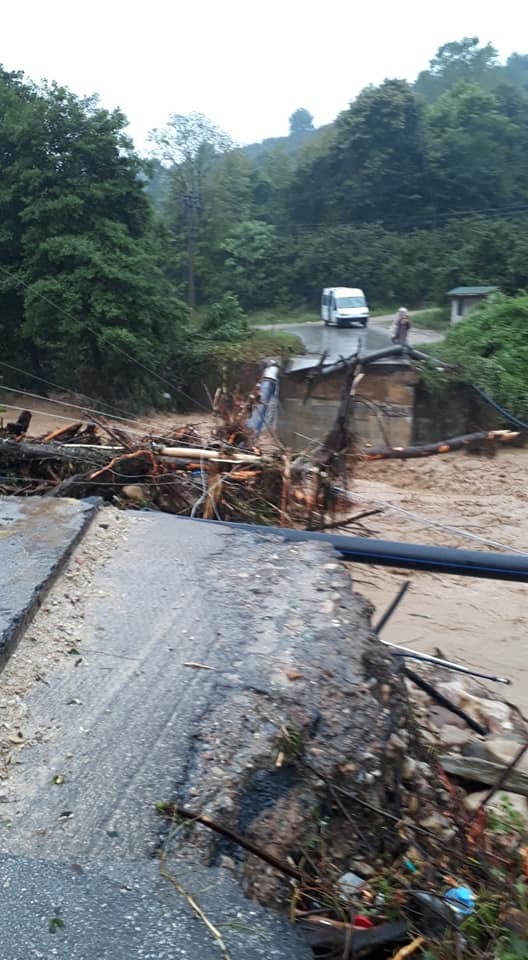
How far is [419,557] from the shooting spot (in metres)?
5.02

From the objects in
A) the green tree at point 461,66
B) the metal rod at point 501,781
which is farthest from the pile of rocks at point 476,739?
the green tree at point 461,66

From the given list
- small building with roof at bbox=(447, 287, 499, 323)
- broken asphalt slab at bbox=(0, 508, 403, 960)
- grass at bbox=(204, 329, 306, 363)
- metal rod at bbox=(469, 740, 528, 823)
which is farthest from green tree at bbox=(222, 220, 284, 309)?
metal rod at bbox=(469, 740, 528, 823)

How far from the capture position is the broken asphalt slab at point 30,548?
3.38 m

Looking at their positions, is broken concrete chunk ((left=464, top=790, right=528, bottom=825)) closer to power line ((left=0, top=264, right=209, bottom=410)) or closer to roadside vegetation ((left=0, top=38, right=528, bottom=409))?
roadside vegetation ((left=0, top=38, right=528, bottom=409))

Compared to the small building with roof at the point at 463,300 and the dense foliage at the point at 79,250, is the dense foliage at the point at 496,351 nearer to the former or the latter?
the small building with roof at the point at 463,300

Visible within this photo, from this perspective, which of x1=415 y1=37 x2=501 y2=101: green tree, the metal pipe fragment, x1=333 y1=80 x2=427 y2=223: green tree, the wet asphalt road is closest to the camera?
the metal pipe fragment

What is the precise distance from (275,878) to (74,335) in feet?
71.8

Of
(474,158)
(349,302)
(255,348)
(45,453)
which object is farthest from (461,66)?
(45,453)

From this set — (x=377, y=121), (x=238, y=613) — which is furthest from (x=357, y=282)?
(x=238, y=613)

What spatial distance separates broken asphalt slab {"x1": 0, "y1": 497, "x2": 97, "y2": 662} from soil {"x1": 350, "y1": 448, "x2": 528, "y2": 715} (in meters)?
3.41

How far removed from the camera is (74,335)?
23062 millimetres

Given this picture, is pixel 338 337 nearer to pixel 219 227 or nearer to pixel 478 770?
pixel 219 227

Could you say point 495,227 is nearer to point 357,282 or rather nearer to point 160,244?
point 357,282

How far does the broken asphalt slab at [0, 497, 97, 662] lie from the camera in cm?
338
